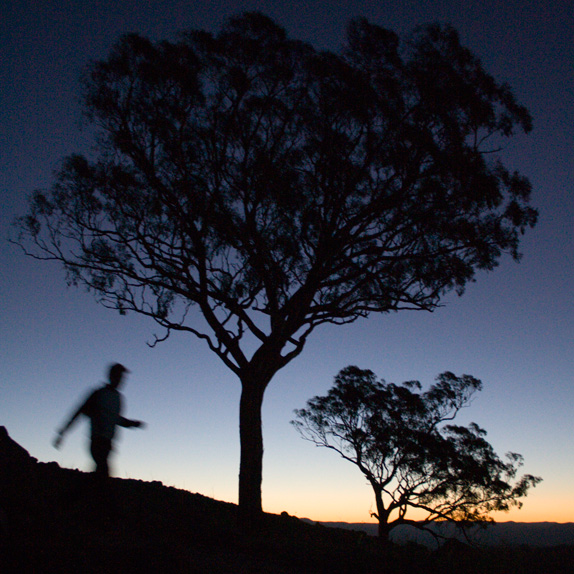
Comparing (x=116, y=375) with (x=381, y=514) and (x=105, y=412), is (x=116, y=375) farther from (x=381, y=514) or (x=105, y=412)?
(x=381, y=514)

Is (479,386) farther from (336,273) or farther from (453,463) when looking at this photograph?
(336,273)

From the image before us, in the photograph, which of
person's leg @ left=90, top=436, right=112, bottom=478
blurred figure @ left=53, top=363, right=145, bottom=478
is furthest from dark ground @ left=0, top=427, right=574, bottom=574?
blurred figure @ left=53, top=363, right=145, bottom=478

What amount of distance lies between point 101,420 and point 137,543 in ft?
4.17

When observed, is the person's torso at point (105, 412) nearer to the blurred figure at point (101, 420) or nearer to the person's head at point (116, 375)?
the blurred figure at point (101, 420)

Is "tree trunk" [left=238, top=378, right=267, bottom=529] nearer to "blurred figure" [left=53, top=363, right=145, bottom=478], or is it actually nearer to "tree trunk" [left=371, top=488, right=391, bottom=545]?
"blurred figure" [left=53, top=363, right=145, bottom=478]

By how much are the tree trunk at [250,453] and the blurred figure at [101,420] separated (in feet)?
13.6

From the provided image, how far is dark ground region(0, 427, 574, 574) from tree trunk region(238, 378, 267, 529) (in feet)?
1.63

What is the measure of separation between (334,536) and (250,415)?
103 inches

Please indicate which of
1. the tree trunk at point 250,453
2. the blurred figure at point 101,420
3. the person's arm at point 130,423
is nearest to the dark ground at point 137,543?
the blurred figure at point 101,420

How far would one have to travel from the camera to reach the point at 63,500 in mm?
5535

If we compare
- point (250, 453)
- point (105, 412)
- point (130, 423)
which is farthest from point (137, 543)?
point (250, 453)

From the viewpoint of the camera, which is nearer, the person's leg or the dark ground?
the dark ground

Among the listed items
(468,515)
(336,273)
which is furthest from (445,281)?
(468,515)

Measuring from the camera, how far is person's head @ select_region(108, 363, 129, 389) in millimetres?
5875
